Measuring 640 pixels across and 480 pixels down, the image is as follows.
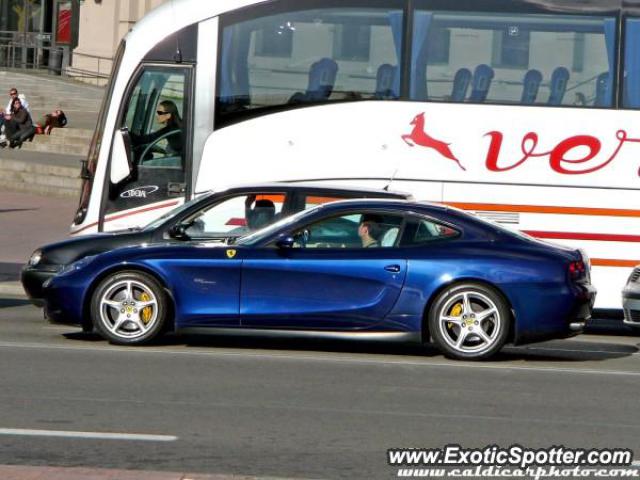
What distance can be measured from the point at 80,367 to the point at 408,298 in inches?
108

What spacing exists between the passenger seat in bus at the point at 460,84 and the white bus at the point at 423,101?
0.05 feet

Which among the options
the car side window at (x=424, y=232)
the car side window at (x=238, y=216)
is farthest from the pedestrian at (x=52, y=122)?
the car side window at (x=424, y=232)

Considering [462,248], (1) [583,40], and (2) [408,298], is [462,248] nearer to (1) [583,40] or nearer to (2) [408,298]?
(2) [408,298]

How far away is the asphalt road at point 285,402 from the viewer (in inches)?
301

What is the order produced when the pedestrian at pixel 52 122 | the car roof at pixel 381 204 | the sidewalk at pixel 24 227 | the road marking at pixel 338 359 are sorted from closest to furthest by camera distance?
the road marking at pixel 338 359 → the car roof at pixel 381 204 → the sidewalk at pixel 24 227 → the pedestrian at pixel 52 122

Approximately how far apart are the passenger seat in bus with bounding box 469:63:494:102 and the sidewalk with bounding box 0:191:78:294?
6.03 metres

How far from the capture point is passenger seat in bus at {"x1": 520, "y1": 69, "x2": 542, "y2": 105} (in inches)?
572

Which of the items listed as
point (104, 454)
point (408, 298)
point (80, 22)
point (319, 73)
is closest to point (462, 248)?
point (408, 298)

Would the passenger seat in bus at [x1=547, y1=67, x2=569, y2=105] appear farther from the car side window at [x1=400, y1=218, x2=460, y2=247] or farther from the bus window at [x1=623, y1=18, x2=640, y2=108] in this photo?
the car side window at [x1=400, y1=218, x2=460, y2=247]

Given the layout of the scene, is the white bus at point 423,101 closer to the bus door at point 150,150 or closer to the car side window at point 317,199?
the bus door at point 150,150

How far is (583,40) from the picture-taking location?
14.5m

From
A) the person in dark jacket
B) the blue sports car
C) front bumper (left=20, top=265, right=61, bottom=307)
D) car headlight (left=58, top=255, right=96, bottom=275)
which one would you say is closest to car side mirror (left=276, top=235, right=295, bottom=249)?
the blue sports car

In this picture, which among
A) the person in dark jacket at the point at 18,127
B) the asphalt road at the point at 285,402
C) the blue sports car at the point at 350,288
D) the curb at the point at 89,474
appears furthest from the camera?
the person in dark jacket at the point at 18,127

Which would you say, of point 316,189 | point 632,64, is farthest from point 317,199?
Answer: point 632,64
